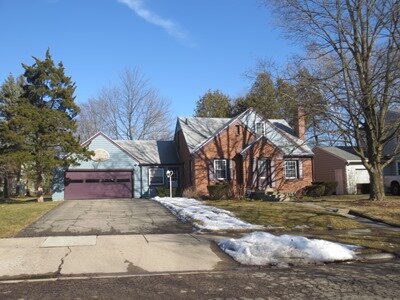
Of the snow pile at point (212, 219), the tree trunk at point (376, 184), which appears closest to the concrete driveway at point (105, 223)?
the snow pile at point (212, 219)

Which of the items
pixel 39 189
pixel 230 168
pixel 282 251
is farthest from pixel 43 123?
pixel 282 251

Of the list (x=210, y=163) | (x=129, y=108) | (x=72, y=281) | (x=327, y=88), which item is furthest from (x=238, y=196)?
(x=129, y=108)

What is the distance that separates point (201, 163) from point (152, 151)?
732 cm

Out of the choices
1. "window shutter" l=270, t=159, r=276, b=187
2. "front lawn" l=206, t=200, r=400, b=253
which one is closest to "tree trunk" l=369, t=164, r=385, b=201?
"front lawn" l=206, t=200, r=400, b=253

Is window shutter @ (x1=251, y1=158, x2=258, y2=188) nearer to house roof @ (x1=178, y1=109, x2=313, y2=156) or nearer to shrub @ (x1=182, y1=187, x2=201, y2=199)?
house roof @ (x1=178, y1=109, x2=313, y2=156)

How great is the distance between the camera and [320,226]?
50.0 ft

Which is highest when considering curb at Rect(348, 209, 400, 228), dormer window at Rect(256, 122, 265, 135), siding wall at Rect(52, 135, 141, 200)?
dormer window at Rect(256, 122, 265, 135)

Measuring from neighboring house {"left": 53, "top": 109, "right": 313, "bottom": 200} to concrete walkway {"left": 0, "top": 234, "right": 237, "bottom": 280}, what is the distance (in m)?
20.2

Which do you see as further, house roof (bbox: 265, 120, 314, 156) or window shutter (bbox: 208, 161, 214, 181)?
house roof (bbox: 265, 120, 314, 156)

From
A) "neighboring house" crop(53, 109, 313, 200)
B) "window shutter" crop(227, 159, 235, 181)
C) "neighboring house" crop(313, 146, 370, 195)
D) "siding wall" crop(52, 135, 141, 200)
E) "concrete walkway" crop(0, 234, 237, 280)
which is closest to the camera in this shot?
"concrete walkway" crop(0, 234, 237, 280)

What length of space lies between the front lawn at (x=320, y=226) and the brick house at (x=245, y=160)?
13.3 metres

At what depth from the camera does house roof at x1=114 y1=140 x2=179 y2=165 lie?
37.5m

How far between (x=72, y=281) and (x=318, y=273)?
14.8 ft

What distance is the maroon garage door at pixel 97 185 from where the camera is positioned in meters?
35.5
